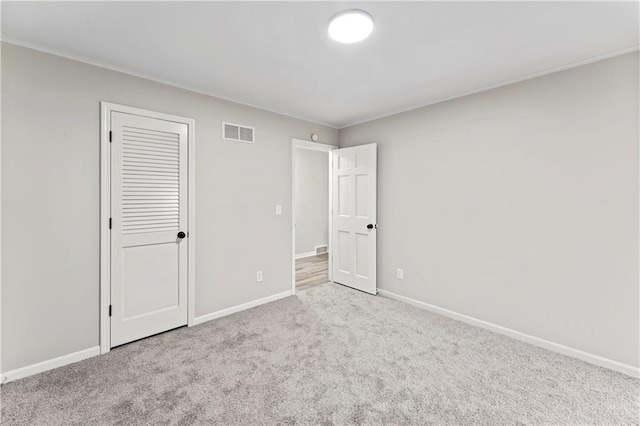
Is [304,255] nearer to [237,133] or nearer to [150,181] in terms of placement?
[237,133]

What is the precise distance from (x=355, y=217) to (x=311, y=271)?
1.60 metres

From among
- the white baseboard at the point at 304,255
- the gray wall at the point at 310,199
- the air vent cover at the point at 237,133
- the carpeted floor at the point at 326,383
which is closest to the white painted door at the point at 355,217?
the carpeted floor at the point at 326,383

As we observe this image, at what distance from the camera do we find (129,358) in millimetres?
2316

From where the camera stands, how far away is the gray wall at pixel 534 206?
215cm

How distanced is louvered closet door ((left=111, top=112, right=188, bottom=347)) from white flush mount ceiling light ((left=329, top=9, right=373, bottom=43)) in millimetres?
1802

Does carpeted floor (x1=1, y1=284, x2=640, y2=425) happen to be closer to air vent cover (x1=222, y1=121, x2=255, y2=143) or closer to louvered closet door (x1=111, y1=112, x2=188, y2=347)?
louvered closet door (x1=111, y1=112, x2=188, y2=347)

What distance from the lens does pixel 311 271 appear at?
5.12m

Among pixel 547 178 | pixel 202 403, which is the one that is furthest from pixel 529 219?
pixel 202 403

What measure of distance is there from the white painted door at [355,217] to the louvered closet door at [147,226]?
7.20 feet

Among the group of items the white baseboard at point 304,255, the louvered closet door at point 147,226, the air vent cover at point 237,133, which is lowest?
the white baseboard at point 304,255

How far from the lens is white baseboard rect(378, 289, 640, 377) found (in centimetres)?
215

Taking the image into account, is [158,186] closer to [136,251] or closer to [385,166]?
[136,251]

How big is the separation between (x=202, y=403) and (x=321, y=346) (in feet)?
3.42

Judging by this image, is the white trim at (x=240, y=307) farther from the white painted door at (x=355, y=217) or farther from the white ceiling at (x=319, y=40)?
the white ceiling at (x=319, y=40)
